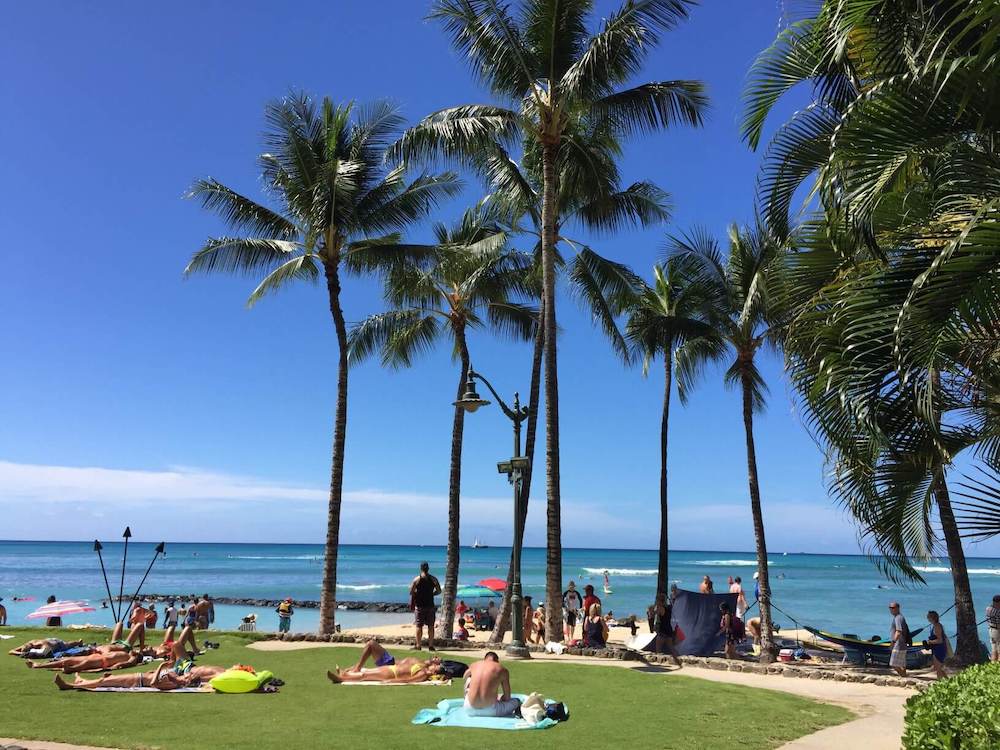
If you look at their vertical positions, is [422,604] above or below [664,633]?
above

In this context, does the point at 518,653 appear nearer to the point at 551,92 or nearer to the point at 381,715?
the point at 381,715

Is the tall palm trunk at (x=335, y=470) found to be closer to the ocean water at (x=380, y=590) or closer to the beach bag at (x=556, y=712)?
the beach bag at (x=556, y=712)

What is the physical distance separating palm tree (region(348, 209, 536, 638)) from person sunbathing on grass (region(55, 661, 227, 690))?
30.4 ft

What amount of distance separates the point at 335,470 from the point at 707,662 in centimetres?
921

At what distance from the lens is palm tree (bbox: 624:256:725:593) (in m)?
22.2

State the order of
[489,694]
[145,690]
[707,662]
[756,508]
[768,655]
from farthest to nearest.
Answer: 1. [756,508]
2. [768,655]
3. [707,662]
4. [145,690]
5. [489,694]

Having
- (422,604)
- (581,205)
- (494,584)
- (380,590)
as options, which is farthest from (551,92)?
(380,590)

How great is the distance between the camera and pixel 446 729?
27.7 feet

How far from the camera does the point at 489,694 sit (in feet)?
30.0

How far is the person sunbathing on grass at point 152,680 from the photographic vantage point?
10609mm

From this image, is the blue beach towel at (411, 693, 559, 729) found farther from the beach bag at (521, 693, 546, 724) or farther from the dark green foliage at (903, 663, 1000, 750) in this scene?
the dark green foliage at (903, 663, 1000, 750)

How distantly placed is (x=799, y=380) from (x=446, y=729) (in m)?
5.18

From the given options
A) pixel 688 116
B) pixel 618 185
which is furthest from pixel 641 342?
pixel 688 116

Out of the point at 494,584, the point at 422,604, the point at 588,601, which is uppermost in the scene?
the point at 422,604
